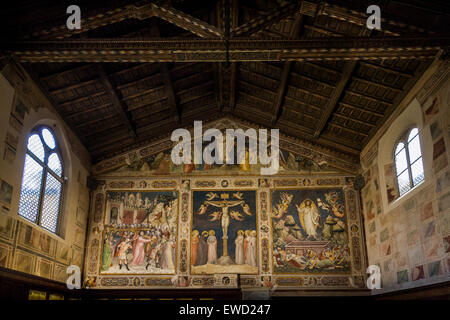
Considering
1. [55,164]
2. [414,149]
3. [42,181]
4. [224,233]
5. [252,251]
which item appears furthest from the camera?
[224,233]

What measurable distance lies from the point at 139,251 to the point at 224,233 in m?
2.83

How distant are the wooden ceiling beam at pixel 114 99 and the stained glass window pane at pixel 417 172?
8.48m

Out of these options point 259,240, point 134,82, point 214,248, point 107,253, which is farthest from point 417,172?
point 107,253

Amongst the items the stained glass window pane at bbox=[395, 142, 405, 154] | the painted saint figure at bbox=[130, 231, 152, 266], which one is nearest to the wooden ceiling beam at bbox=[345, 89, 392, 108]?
the stained glass window pane at bbox=[395, 142, 405, 154]

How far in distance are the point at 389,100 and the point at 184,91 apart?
6.33 meters

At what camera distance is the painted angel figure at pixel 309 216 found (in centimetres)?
1487

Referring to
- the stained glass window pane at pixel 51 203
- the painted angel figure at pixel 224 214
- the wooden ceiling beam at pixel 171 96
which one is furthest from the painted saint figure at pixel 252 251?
the stained glass window pane at pixel 51 203

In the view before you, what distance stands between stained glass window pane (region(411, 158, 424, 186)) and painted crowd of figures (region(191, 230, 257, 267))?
5.51 metres

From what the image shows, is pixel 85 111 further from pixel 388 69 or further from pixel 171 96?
pixel 388 69

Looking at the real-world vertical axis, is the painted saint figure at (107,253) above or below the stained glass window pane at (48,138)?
below

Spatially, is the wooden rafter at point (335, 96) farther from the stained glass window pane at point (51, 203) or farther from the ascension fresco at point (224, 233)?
the stained glass window pane at point (51, 203)

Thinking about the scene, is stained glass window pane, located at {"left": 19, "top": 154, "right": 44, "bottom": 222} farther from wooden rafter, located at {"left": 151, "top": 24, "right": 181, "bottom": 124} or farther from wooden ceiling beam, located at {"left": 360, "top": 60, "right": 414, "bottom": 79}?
wooden ceiling beam, located at {"left": 360, "top": 60, "right": 414, "bottom": 79}

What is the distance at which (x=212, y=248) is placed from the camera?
14758mm

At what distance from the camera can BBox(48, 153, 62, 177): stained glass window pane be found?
42.0 feet
